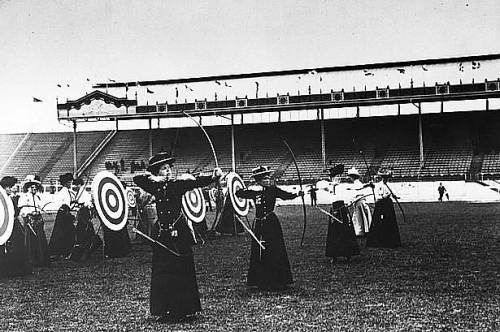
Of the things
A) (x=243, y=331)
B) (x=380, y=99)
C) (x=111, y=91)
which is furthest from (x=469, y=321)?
(x=111, y=91)

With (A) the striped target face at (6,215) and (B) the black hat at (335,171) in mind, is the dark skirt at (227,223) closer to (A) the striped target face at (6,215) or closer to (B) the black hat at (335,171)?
(B) the black hat at (335,171)

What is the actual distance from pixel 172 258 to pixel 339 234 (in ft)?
13.4

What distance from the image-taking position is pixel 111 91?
36.7 m

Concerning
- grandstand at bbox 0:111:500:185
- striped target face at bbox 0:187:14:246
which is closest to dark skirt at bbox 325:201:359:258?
striped target face at bbox 0:187:14:246

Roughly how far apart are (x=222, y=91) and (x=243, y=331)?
28251mm

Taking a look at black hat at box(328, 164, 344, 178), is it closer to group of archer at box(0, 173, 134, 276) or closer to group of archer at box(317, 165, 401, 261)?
group of archer at box(317, 165, 401, 261)

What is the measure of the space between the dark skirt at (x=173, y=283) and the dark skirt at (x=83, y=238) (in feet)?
17.1

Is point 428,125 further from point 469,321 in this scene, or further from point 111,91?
point 469,321

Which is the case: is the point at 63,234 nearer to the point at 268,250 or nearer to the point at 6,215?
the point at 6,215

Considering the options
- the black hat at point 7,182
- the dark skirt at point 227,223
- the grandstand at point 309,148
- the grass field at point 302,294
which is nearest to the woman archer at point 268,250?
the grass field at point 302,294

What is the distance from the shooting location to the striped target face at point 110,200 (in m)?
6.40

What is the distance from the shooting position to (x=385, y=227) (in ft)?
34.9

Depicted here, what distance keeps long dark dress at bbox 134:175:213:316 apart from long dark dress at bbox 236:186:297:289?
1404 mm

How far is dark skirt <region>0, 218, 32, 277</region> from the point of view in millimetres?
8250
